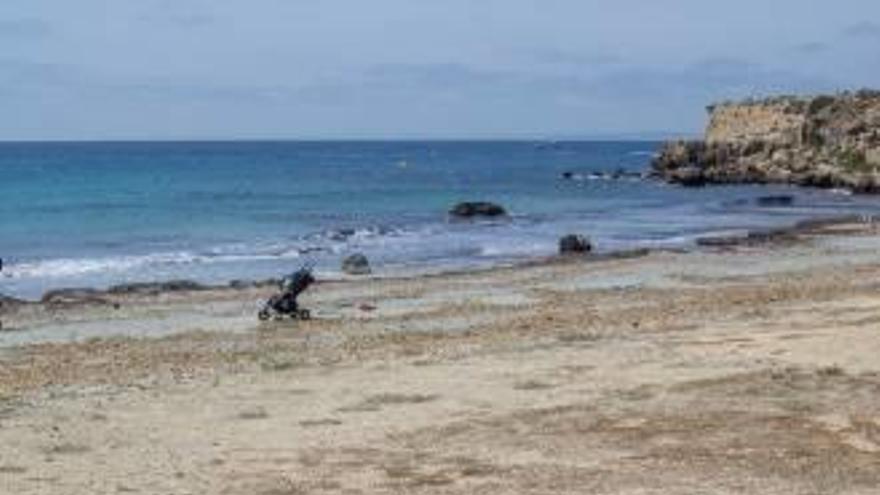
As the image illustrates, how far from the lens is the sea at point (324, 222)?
151 feet

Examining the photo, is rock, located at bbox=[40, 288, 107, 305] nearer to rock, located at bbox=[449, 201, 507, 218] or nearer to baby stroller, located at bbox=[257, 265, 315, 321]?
baby stroller, located at bbox=[257, 265, 315, 321]

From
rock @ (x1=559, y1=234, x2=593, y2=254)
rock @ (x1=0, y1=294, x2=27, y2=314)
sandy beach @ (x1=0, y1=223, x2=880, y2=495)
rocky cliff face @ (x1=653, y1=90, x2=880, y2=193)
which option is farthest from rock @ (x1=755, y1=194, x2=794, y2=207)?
rock @ (x1=0, y1=294, x2=27, y2=314)

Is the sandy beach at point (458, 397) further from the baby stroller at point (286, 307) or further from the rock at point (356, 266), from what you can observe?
the rock at point (356, 266)

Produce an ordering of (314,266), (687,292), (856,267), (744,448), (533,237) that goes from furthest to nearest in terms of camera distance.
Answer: (533,237), (314,266), (856,267), (687,292), (744,448)

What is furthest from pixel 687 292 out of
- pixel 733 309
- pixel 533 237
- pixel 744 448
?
pixel 533 237

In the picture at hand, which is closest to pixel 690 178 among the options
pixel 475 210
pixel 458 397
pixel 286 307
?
pixel 475 210

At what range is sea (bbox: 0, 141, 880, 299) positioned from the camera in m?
46.1

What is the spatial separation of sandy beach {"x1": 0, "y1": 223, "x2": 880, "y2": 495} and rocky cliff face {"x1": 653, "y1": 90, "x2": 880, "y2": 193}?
63.8 metres

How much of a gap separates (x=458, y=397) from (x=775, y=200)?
63757 millimetres

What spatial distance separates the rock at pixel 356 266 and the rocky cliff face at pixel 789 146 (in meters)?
50.8

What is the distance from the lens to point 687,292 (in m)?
32.3

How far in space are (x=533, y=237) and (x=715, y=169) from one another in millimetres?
54683

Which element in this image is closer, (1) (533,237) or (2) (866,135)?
(1) (533,237)

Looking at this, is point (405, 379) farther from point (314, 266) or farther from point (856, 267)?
point (314, 266)
